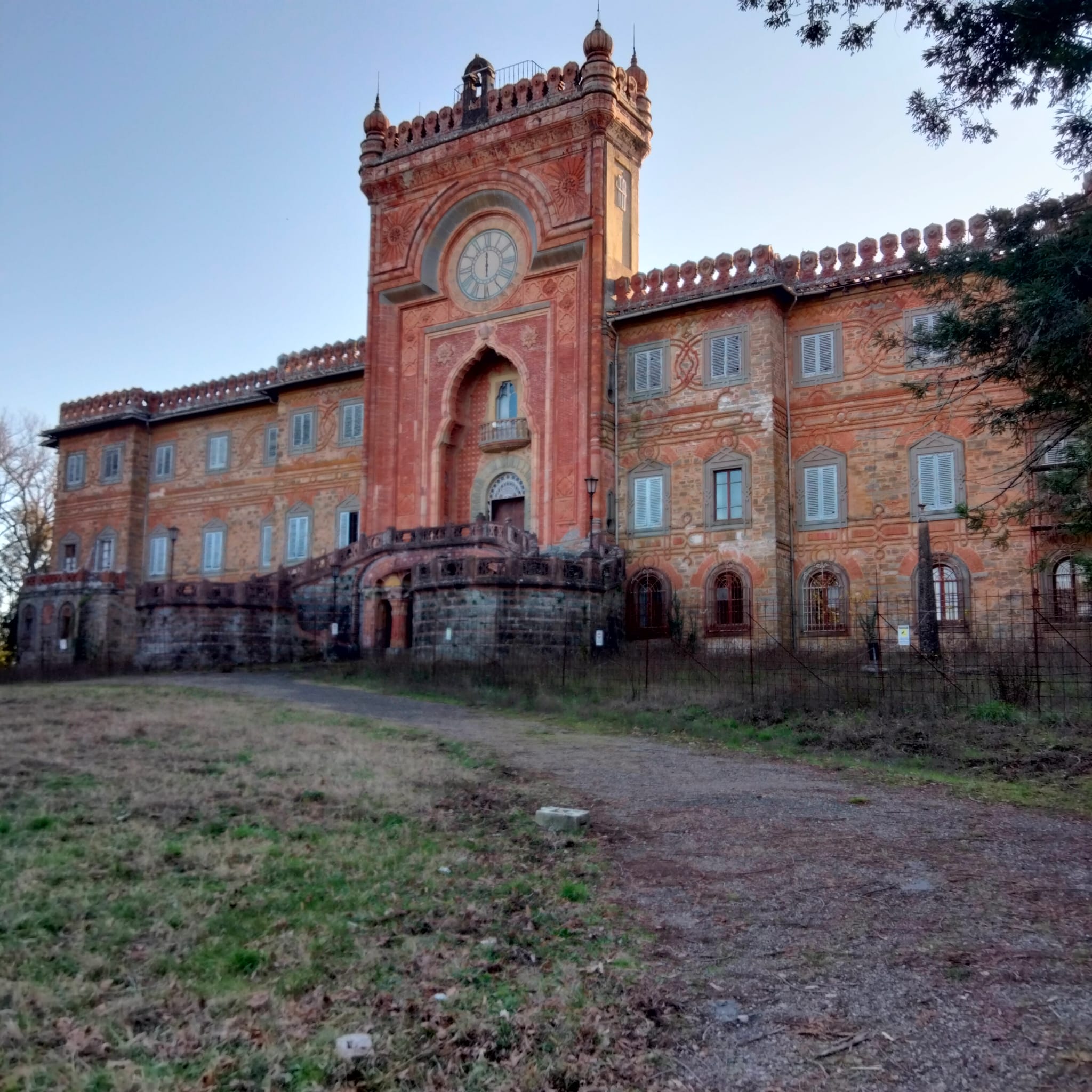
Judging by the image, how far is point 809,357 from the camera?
26.8 meters

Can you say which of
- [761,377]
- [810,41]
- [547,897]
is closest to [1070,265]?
[810,41]

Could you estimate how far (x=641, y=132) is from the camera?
29828mm

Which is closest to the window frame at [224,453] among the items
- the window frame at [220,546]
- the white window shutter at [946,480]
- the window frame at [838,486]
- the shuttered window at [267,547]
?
the window frame at [220,546]

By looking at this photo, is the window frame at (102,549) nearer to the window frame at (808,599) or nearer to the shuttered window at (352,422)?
the shuttered window at (352,422)

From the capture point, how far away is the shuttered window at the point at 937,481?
24688 millimetres

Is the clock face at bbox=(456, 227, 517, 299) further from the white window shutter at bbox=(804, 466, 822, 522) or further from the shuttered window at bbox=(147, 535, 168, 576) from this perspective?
the shuttered window at bbox=(147, 535, 168, 576)

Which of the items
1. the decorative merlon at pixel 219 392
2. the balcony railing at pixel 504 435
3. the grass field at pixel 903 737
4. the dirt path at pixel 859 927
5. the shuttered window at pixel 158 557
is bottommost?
the dirt path at pixel 859 927

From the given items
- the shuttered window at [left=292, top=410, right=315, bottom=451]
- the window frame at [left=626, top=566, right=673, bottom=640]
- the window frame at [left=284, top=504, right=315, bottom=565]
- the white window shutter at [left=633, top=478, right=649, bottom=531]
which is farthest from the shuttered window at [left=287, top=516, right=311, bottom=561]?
the window frame at [left=626, top=566, right=673, bottom=640]

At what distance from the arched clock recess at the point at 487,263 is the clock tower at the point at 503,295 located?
1.8 inches

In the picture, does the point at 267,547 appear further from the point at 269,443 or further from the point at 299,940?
the point at 299,940

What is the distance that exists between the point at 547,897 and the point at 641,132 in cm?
2793

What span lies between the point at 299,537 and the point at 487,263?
1139 cm

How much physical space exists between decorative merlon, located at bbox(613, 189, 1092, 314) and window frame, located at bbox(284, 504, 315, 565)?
42.9 ft

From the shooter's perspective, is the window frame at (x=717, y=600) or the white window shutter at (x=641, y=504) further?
the white window shutter at (x=641, y=504)
